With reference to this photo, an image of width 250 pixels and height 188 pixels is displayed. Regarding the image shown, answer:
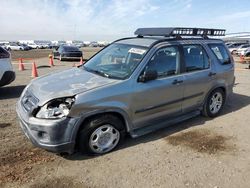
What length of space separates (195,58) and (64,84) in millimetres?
2755

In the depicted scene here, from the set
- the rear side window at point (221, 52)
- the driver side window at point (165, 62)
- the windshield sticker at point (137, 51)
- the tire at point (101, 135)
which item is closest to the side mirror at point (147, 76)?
the driver side window at point (165, 62)

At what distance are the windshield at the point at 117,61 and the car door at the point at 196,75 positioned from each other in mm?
1070

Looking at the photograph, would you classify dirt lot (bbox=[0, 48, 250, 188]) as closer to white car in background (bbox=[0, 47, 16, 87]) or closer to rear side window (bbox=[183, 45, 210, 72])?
rear side window (bbox=[183, 45, 210, 72])

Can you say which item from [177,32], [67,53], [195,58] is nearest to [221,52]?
[195,58]

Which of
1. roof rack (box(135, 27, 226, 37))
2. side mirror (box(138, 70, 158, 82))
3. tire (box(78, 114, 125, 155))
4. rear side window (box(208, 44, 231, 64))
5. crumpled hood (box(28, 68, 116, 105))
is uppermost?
roof rack (box(135, 27, 226, 37))

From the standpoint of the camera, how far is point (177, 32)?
552cm

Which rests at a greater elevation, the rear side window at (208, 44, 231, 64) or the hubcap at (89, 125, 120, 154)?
the rear side window at (208, 44, 231, 64)

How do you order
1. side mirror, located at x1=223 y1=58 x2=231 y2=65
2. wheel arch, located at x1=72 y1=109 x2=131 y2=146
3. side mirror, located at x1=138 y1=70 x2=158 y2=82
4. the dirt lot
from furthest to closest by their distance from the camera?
side mirror, located at x1=223 y1=58 x2=231 y2=65
side mirror, located at x1=138 y1=70 x2=158 y2=82
wheel arch, located at x1=72 y1=109 x2=131 y2=146
the dirt lot

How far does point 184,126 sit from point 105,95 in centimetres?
225

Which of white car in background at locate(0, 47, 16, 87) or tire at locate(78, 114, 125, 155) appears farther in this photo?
white car in background at locate(0, 47, 16, 87)

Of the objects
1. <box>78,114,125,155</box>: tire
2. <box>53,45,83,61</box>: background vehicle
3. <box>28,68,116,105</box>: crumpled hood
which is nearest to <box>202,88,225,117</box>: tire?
<box>78,114,125,155</box>: tire

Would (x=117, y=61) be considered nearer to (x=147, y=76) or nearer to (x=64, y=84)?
(x=147, y=76)

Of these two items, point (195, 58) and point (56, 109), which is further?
point (195, 58)

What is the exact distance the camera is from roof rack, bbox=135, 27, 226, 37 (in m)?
5.45
